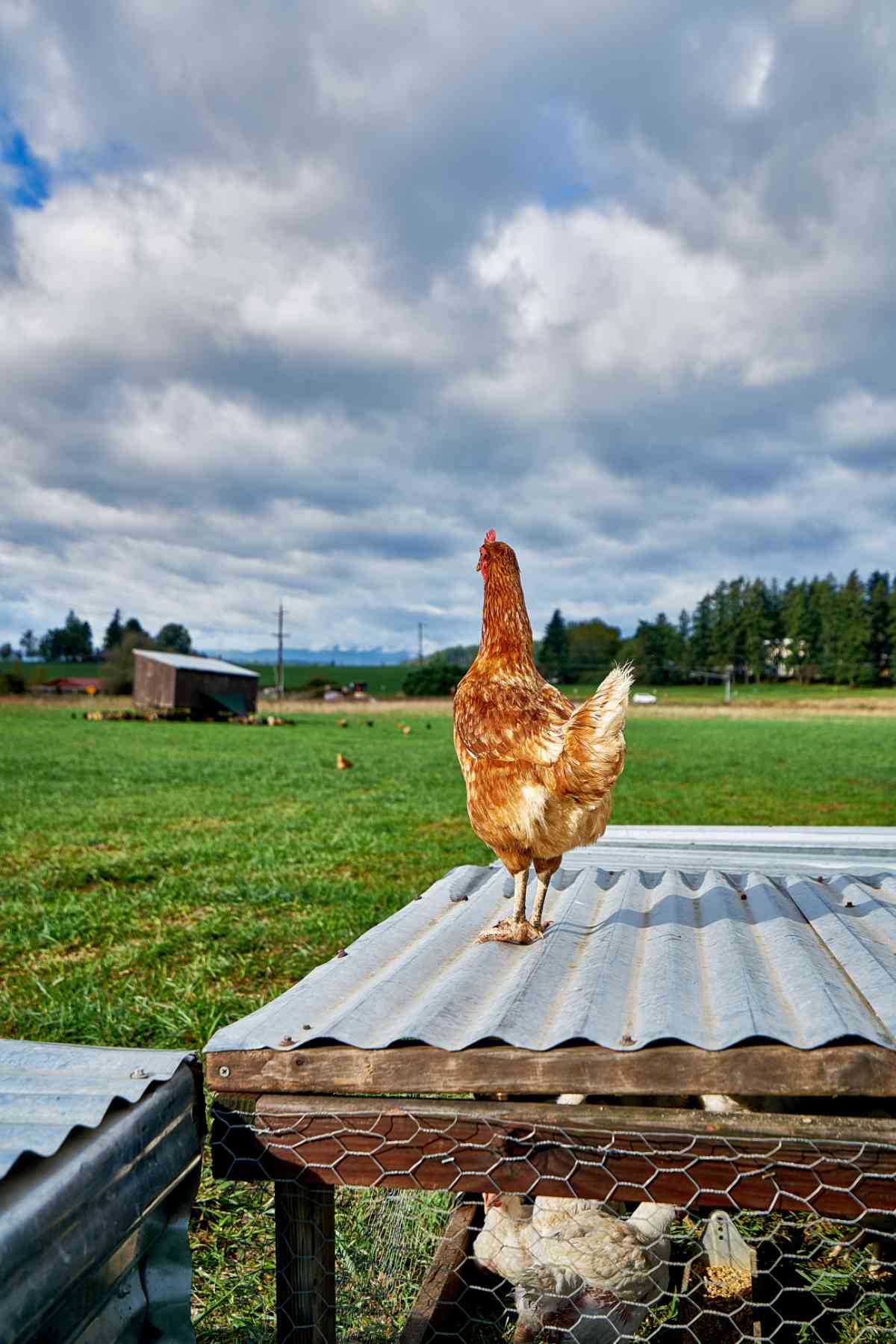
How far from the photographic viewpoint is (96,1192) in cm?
137

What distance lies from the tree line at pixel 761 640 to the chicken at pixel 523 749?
82788 millimetres

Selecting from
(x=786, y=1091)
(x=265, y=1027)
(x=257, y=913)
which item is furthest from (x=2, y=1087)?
(x=257, y=913)

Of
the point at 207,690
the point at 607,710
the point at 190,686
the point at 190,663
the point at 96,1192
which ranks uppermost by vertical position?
the point at 190,663

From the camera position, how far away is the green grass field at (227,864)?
13.2 feet

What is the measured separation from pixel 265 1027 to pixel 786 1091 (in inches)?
44.0

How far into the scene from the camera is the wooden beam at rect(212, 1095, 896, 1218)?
168 centimetres

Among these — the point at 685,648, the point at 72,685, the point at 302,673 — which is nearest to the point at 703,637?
the point at 685,648

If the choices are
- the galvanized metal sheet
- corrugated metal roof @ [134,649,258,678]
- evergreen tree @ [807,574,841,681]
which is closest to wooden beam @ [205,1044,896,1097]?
the galvanized metal sheet

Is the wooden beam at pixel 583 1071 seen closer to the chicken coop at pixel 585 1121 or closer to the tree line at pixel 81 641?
the chicken coop at pixel 585 1121

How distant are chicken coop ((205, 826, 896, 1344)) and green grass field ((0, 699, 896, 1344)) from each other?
1.75ft

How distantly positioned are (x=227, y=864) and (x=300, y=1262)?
6.28 meters

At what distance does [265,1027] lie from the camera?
193cm

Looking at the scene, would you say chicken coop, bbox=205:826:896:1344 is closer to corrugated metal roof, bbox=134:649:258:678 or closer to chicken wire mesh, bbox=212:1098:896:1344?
chicken wire mesh, bbox=212:1098:896:1344

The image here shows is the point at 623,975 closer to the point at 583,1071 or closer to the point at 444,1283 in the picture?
the point at 583,1071
